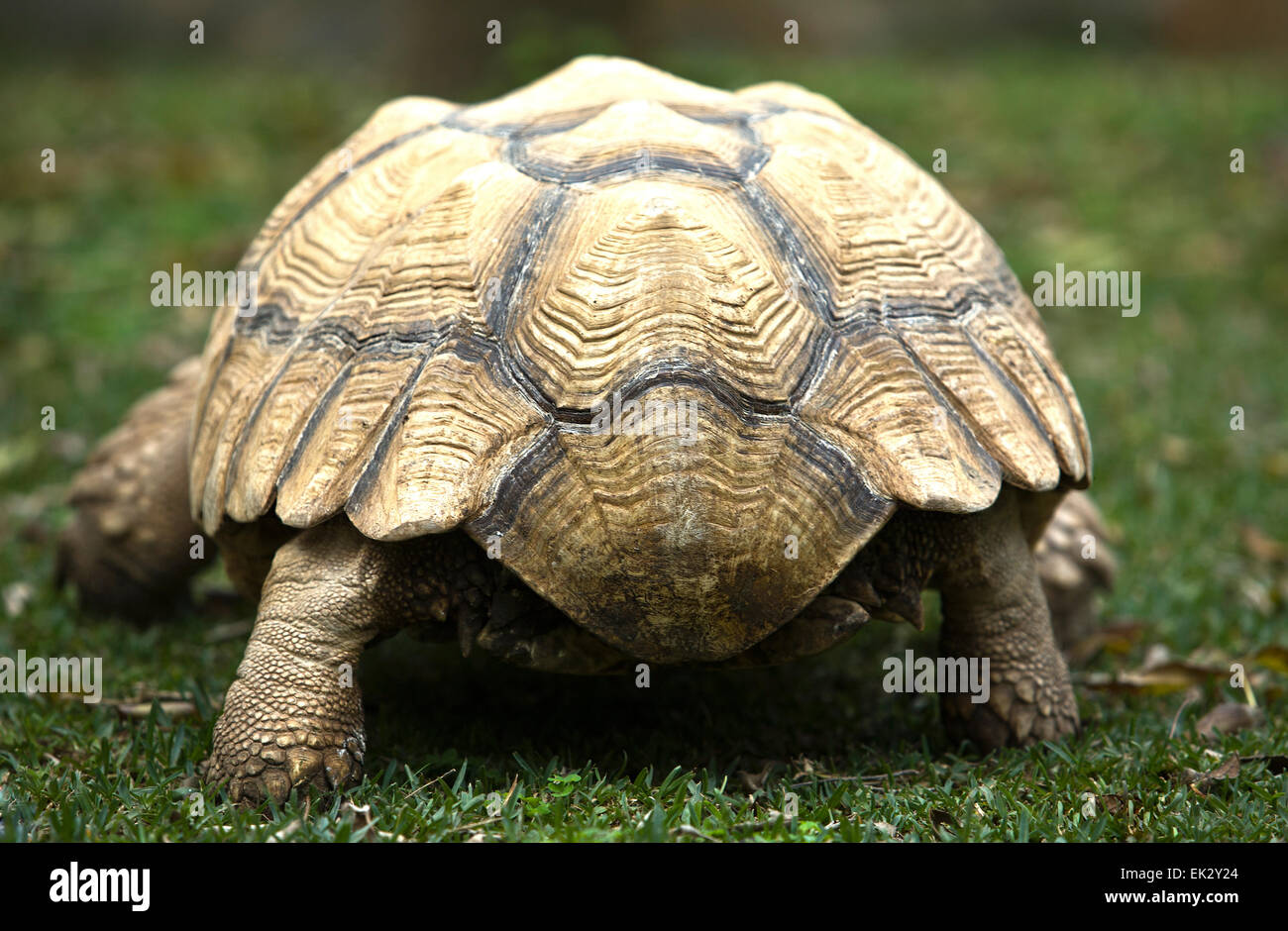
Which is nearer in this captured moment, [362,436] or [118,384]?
[362,436]

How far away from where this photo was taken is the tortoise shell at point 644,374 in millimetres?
2828

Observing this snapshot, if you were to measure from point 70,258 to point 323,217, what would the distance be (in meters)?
5.37

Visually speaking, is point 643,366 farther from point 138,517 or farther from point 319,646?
point 138,517

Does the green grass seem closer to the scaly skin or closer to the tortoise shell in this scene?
the scaly skin

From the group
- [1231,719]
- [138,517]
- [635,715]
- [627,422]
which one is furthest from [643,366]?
[138,517]

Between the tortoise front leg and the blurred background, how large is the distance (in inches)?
41.0

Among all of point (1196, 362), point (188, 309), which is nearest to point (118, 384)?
point (188, 309)

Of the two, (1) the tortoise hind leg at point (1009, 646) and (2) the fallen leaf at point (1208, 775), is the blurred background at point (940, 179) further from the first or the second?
(2) the fallen leaf at point (1208, 775)

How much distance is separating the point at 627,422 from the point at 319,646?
0.92 metres

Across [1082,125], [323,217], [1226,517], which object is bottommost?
[1226,517]

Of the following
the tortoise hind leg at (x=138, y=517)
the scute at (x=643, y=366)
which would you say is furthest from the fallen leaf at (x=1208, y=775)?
the tortoise hind leg at (x=138, y=517)

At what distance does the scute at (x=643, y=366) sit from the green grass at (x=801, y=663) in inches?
22.0
